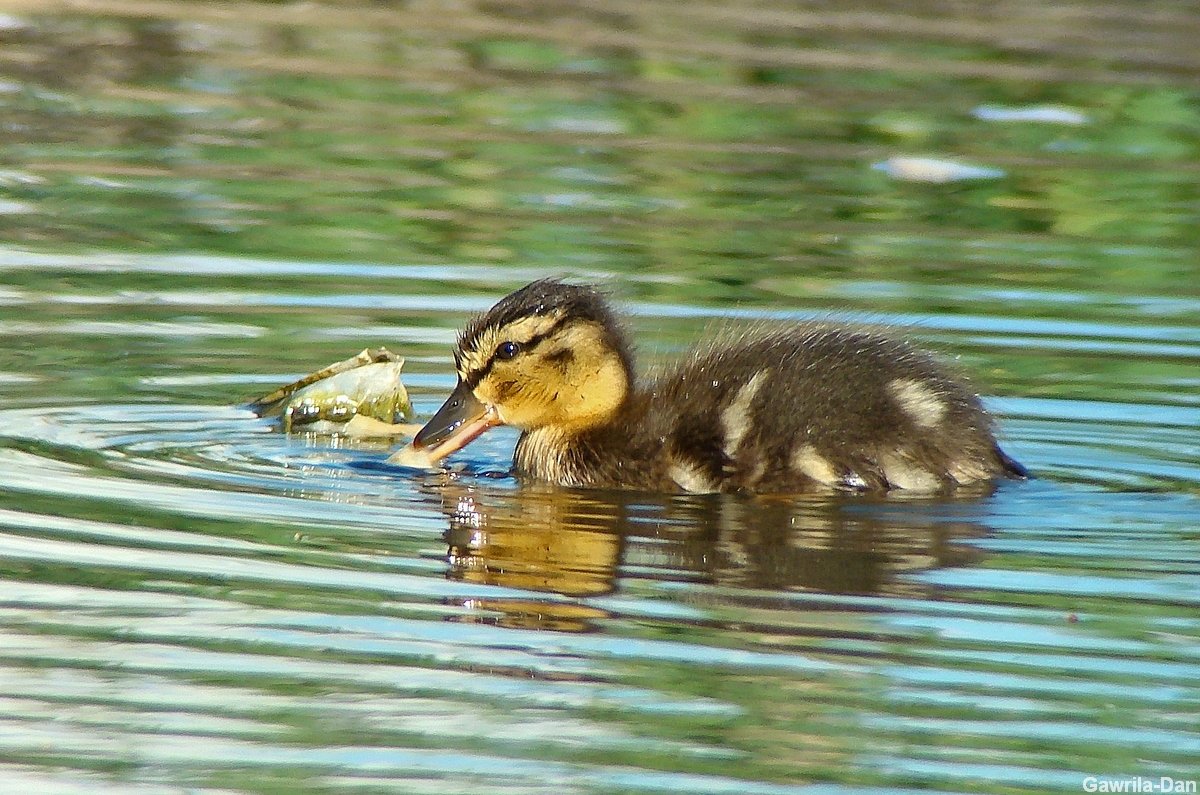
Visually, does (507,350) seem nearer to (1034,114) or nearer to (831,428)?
(831,428)

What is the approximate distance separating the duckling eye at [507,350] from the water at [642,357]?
34 cm

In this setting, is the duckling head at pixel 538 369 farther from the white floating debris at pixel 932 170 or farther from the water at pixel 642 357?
the white floating debris at pixel 932 170

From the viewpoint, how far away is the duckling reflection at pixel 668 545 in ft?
15.5

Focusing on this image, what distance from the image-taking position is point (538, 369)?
6152 millimetres

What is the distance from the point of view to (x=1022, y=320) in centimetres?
757

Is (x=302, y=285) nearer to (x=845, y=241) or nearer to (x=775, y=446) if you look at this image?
(x=845, y=241)

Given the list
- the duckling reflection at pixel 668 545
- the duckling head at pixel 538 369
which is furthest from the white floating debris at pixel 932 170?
the duckling reflection at pixel 668 545

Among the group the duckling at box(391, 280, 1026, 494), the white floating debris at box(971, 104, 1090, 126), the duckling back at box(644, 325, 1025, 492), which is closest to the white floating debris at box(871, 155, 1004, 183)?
the white floating debris at box(971, 104, 1090, 126)

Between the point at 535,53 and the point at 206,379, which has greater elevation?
the point at 535,53

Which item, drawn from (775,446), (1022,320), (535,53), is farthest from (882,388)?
(535,53)

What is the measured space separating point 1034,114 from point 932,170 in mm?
1469

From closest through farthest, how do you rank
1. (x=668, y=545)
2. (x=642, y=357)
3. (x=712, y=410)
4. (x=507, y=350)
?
1. (x=668, y=545)
2. (x=712, y=410)
3. (x=507, y=350)
4. (x=642, y=357)

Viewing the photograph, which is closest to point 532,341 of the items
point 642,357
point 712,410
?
point 712,410

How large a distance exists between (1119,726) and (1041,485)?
79.5 inches
